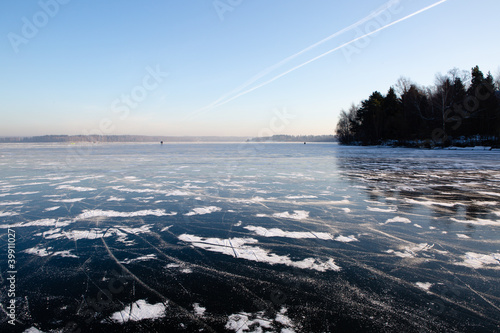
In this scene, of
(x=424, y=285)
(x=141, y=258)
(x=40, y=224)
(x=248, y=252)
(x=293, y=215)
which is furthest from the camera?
(x=293, y=215)

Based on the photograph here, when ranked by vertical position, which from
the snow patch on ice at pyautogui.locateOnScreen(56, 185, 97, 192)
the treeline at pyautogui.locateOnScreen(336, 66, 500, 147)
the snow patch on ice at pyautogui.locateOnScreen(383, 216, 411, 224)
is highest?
the treeline at pyautogui.locateOnScreen(336, 66, 500, 147)

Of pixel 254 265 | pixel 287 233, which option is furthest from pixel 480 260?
pixel 254 265

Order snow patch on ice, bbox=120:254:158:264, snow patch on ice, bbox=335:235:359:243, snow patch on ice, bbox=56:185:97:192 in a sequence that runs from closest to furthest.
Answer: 1. snow patch on ice, bbox=120:254:158:264
2. snow patch on ice, bbox=335:235:359:243
3. snow patch on ice, bbox=56:185:97:192

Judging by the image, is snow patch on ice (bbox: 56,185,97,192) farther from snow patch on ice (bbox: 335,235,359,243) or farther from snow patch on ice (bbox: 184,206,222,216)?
snow patch on ice (bbox: 335,235,359,243)

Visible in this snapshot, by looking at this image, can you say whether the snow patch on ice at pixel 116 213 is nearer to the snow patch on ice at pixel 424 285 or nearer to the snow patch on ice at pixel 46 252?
the snow patch on ice at pixel 46 252

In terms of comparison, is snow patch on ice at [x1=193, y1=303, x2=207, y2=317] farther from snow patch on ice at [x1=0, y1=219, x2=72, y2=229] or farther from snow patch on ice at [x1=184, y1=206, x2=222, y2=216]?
snow patch on ice at [x1=0, y1=219, x2=72, y2=229]

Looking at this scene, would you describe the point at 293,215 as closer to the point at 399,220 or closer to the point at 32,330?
the point at 399,220

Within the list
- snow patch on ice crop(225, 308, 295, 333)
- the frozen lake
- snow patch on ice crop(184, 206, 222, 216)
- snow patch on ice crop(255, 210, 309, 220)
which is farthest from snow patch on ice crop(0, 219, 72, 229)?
snow patch on ice crop(225, 308, 295, 333)

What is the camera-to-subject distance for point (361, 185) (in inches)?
356

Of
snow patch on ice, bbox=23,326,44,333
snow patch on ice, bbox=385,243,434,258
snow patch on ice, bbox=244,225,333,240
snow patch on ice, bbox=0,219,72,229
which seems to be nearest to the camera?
snow patch on ice, bbox=23,326,44,333

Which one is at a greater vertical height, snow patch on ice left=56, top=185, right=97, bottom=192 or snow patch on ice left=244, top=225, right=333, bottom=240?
snow patch on ice left=56, top=185, right=97, bottom=192

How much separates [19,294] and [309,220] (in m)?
4.06

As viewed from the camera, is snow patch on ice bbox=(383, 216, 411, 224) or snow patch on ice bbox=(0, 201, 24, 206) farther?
snow patch on ice bbox=(0, 201, 24, 206)

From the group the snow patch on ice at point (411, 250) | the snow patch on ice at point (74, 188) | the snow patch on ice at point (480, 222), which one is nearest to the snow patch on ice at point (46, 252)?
the snow patch on ice at point (411, 250)
